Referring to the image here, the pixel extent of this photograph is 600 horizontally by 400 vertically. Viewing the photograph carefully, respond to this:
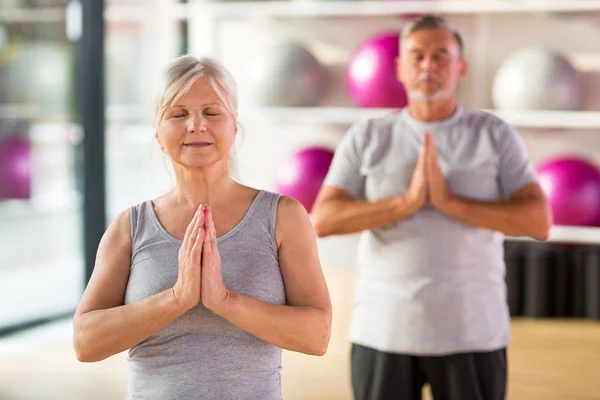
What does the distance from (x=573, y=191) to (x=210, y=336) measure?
3.14 metres

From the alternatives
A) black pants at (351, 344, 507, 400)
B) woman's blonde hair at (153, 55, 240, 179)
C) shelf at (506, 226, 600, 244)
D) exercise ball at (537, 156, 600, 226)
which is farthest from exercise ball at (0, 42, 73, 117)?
woman's blonde hair at (153, 55, 240, 179)

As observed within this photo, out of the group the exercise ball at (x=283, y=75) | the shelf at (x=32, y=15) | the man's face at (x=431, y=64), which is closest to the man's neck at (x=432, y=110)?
the man's face at (x=431, y=64)

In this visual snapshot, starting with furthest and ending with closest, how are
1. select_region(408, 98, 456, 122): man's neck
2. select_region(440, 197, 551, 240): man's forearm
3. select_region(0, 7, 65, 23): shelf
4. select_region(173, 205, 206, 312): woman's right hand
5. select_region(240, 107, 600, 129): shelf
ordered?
select_region(0, 7, 65, 23): shelf
select_region(240, 107, 600, 129): shelf
select_region(408, 98, 456, 122): man's neck
select_region(440, 197, 551, 240): man's forearm
select_region(173, 205, 206, 312): woman's right hand

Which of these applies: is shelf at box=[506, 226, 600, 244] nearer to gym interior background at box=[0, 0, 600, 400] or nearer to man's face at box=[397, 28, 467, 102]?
gym interior background at box=[0, 0, 600, 400]

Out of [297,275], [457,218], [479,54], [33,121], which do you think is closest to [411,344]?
[457,218]

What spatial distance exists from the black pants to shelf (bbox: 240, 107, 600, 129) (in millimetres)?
2556

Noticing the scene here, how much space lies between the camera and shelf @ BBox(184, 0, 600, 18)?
4297mm

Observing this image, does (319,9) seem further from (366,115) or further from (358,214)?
(358,214)

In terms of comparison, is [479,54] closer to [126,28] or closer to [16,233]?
[126,28]

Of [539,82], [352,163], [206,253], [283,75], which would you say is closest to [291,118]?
[283,75]

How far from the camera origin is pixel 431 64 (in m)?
1.90

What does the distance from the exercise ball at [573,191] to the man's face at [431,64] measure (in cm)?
226

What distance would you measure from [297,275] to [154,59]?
15.1ft

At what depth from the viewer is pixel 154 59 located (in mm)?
5609
